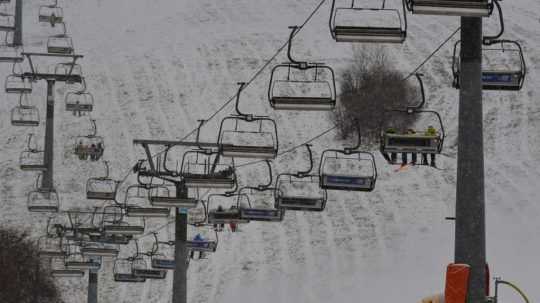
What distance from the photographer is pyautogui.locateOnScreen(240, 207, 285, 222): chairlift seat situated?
91.7ft

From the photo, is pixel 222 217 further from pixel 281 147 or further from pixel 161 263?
pixel 281 147

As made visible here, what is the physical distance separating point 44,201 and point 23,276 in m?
7.31

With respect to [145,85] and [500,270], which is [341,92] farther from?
[500,270]

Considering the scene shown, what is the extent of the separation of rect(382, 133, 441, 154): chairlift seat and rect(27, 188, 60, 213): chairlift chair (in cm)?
2145

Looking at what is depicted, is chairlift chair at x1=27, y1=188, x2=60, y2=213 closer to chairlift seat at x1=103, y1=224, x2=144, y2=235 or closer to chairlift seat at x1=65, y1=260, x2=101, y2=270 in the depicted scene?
chairlift seat at x1=65, y1=260, x2=101, y2=270

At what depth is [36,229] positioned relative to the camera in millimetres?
49062

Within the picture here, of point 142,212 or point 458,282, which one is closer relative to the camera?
point 458,282

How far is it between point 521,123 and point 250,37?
1976 cm

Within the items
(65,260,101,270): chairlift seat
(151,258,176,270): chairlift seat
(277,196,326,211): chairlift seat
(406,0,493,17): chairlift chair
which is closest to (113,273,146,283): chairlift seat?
(65,260,101,270): chairlift seat

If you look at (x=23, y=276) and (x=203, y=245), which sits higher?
(x=203, y=245)

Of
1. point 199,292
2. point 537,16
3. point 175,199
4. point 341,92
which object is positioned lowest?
point 199,292

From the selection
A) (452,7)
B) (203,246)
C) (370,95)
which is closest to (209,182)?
(203,246)

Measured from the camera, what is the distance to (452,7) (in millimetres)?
11523

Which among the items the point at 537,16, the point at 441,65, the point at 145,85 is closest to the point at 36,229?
the point at 145,85
